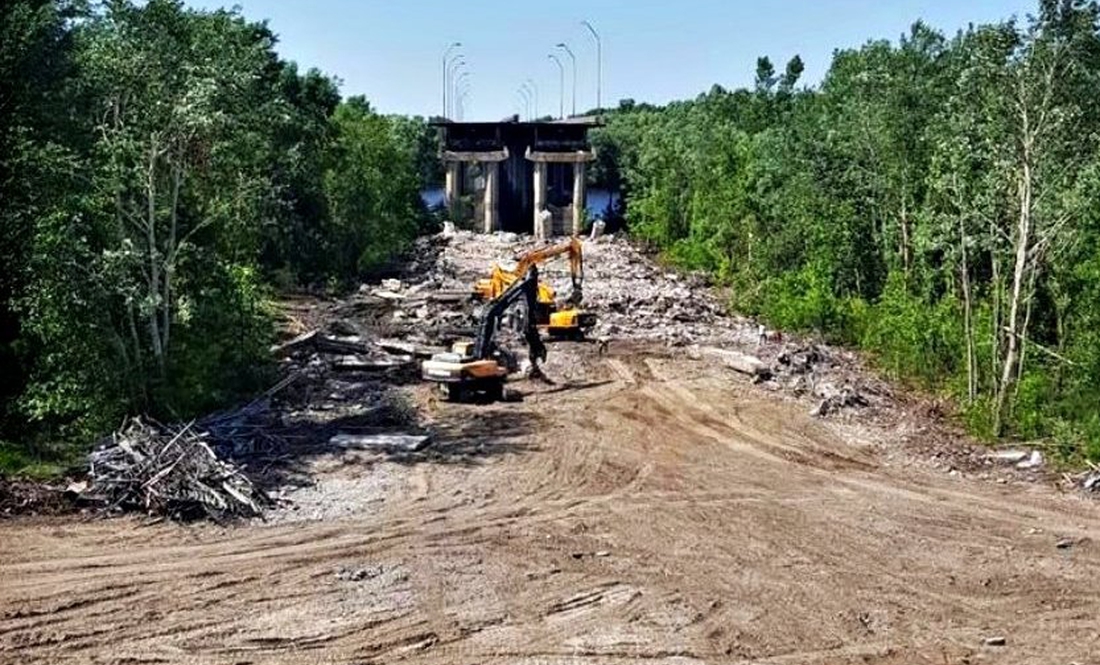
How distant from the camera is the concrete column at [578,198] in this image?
58625 mm

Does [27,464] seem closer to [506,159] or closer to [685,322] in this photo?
[685,322]

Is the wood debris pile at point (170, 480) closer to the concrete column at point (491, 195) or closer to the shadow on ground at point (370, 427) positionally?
the shadow on ground at point (370, 427)

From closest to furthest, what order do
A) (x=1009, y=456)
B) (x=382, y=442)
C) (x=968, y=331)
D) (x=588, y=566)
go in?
(x=588, y=566) < (x=1009, y=456) < (x=382, y=442) < (x=968, y=331)

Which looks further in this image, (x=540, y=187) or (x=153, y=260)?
(x=540, y=187)

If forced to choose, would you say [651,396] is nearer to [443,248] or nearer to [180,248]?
[180,248]

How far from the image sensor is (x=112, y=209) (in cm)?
1789

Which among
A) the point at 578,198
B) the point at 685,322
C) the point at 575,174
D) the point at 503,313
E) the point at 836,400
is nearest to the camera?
the point at 836,400

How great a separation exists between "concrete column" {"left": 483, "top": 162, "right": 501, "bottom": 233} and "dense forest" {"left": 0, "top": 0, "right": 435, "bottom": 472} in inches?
1552

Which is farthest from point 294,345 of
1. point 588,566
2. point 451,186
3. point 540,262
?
point 451,186

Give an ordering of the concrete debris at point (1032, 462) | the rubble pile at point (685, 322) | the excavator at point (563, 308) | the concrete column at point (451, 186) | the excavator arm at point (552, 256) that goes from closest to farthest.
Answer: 1. the concrete debris at point (1032, 462)
2. the rubble pile at point (685, 322)
3. the excavator arm at point (552, 256)
4. the excavator at point (563, 308)
5. the concrete column at point (451, 186)

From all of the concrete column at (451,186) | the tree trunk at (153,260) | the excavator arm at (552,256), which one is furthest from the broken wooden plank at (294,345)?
the concrete column at (451,186)

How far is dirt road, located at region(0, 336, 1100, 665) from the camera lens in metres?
11.1

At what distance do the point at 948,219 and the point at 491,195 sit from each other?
136 ft

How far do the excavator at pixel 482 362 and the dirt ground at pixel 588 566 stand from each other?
2.22 meters
